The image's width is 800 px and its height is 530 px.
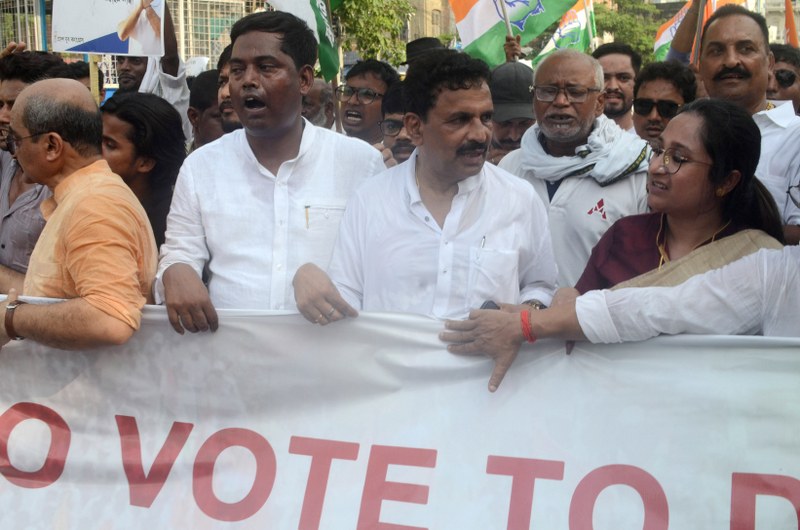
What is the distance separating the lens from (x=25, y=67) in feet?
16.7

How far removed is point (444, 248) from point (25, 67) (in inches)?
118

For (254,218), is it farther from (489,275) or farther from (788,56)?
(788,56)

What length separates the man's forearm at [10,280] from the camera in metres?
3.79

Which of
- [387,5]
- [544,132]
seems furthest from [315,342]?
[387,5]

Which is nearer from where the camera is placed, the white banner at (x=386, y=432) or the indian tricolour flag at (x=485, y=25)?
the white banner at (x=386, y=432)

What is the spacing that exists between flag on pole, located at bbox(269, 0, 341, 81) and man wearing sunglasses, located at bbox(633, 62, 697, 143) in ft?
5.80

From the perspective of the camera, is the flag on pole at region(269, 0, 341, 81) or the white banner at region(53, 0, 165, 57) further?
the white banner at region(53, 0, 165, 57)

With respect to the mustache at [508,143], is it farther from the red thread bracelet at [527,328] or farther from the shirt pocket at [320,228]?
the red thread bracelet at [527,328]

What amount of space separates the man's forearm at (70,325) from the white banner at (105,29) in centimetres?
273

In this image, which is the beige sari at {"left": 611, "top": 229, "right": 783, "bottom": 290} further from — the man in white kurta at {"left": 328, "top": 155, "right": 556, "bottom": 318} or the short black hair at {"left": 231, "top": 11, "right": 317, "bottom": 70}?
the short black hair at {"left": 231, "top": 11, "right": 317, "bottom": 70}

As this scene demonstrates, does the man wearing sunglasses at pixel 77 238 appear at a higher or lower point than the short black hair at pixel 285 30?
lower

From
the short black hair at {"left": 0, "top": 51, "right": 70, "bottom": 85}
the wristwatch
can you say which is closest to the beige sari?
the wristwatch

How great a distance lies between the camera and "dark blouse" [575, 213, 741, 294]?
3.13 m

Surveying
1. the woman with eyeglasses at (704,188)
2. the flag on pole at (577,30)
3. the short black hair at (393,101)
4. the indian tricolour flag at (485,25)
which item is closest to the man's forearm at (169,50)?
the short black hair at (393,101)
